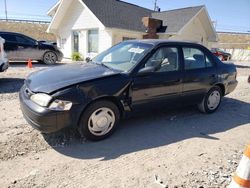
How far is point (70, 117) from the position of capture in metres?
Result: 3.56

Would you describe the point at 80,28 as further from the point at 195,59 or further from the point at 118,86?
the point at 118,86

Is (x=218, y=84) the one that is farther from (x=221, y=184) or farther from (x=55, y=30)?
(x=55, y=30)

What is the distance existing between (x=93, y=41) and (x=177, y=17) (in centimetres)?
749

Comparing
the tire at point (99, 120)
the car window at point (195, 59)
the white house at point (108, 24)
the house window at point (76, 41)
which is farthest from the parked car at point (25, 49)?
the tire at point (99, 120)

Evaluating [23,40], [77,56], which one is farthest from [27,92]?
[77,56]

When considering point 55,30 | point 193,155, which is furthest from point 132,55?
point 55,30

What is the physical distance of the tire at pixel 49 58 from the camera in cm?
1323

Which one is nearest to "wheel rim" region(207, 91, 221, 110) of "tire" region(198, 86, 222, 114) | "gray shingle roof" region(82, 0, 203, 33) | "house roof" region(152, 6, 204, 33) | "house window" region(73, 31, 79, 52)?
"tire" region(198, 86, 222, 114)

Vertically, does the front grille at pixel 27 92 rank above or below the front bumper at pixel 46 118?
above

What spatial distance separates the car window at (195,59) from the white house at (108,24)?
10760 millimetres

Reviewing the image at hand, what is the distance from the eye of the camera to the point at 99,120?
3.92 m

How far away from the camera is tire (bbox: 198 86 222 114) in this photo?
567 centimetres

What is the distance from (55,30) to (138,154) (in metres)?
18.7

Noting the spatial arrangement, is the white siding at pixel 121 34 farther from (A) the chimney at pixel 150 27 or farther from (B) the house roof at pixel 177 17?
(B) the house roof at pixel 177 17
